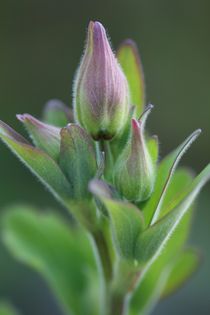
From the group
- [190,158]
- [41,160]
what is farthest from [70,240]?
[190,158]

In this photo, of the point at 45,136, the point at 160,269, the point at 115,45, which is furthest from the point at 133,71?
the point at 115,45

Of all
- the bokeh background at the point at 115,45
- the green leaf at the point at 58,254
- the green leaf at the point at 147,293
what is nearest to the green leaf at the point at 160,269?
the green leaf at the point at 147,293

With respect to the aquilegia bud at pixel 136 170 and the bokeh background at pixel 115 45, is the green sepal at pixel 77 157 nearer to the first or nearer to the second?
the aquilegia bud at pixel 136 170

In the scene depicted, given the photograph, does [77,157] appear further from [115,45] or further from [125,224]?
[115,45]

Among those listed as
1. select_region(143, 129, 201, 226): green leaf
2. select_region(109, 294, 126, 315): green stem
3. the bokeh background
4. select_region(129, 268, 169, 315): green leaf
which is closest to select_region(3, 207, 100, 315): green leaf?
select_region(129, 268, 169, 315): green leaf

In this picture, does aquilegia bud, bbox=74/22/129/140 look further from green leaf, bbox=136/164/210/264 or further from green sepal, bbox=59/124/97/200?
green leaf, bbox=136/164/210/264

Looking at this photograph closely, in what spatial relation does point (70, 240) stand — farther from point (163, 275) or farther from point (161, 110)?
point (161, 110)
